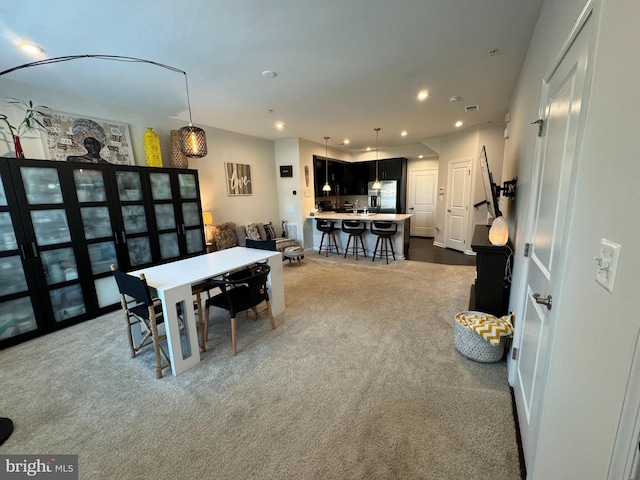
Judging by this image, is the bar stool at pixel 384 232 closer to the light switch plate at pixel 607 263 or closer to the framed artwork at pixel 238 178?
the framed artwork at pixel 238 178

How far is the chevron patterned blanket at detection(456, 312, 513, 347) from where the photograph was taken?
79.9 inches

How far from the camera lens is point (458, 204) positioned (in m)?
5.87

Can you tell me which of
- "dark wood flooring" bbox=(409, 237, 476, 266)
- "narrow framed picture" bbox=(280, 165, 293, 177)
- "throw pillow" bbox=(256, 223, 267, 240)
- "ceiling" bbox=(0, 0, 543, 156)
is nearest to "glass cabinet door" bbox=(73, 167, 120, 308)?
"ceiling" bbox=(0, 0, 543, 156)

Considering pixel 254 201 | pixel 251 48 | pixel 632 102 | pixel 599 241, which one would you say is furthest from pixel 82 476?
pixel 254 201

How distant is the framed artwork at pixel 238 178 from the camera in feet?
17.1

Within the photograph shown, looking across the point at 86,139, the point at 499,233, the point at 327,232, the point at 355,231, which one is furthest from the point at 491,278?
the point at 86,139

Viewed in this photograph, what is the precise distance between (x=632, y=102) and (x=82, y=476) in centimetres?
271

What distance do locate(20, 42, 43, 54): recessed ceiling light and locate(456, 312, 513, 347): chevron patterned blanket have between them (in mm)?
4385

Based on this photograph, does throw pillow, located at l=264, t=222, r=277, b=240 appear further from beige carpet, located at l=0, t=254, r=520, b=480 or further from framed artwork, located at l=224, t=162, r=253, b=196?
beige carpet, located at l=0, t=254, r=520, b=480


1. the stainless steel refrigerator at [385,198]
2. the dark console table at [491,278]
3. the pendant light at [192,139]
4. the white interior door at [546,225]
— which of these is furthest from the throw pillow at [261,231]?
the white interior door at [546,225]

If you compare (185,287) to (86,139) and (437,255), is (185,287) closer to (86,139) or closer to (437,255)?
(86,139)

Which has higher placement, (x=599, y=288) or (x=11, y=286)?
(x=599, y=288)

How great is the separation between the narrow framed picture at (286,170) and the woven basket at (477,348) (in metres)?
4.91

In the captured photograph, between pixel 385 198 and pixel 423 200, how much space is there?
1168 millimetres
